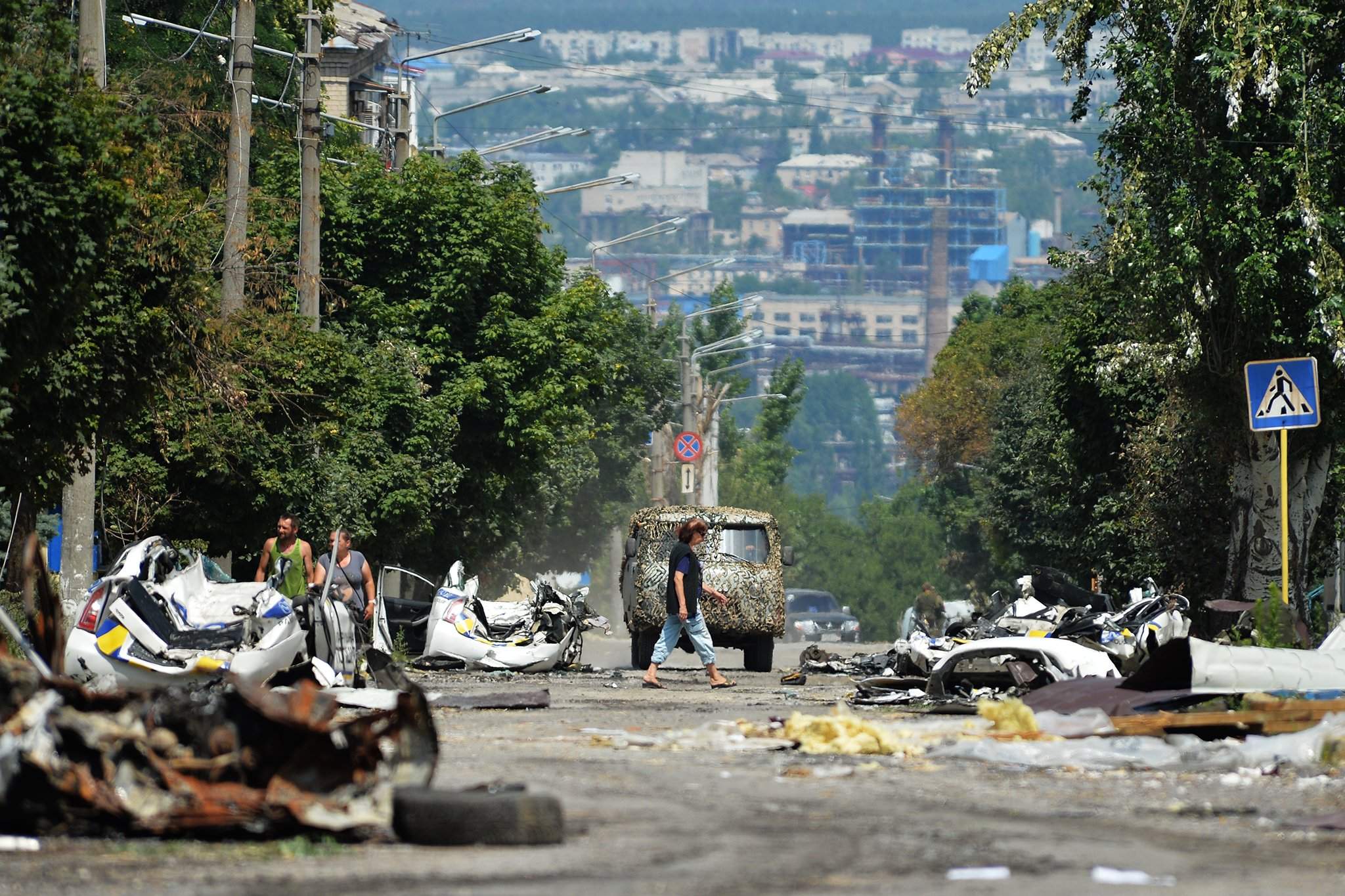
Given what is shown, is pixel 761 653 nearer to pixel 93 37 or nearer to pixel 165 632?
pixel 93 37

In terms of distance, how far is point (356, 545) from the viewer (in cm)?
3253

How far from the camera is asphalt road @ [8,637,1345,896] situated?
7.60 m

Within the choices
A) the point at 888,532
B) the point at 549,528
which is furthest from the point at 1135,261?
the point at 888,532

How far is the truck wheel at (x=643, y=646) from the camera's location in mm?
27328

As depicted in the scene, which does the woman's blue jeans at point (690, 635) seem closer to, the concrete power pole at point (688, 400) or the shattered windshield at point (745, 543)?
the shattered windshield at point (745, 543)

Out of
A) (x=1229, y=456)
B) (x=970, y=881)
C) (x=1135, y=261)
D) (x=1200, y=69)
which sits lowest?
(x=970, y=881)

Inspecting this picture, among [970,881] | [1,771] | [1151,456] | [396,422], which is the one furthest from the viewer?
[396,422]

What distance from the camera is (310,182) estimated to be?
94.2ft

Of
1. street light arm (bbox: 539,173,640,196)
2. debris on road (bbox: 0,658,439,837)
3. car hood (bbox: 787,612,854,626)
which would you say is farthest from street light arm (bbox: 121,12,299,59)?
car hood (bbox: 787,612,854,626)

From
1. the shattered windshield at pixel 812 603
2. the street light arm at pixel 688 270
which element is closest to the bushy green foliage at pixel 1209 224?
the street light arm at pixel 688 270

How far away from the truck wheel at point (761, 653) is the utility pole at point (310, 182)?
711 centimetres

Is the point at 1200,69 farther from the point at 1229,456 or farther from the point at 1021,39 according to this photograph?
the point at 1229,456

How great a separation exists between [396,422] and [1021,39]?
12.9 metres

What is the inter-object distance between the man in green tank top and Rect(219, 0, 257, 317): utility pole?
5986 mm
